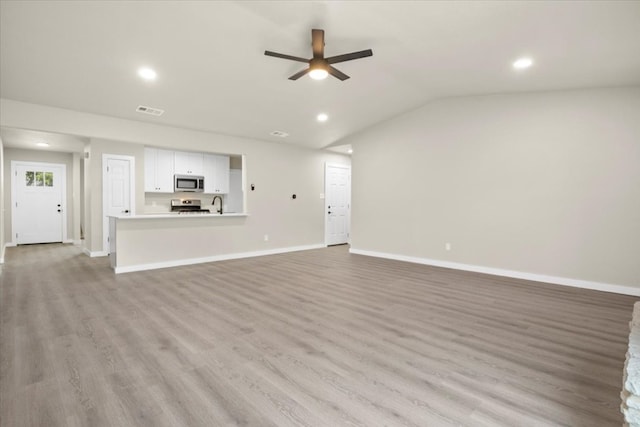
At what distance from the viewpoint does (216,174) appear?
25.6 feet

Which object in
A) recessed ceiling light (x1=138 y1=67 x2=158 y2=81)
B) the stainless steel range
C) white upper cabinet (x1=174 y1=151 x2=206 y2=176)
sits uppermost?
recessed ceiling light (x1=138 y1=67 x2=158 y2=81)

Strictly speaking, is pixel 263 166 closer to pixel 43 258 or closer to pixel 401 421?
pixel 43 258

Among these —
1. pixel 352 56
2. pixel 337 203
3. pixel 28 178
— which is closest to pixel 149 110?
pixel 352 56

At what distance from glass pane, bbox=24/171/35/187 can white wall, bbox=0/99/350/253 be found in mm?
2656

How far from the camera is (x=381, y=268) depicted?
568 centimetres

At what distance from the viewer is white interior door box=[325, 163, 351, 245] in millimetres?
8414

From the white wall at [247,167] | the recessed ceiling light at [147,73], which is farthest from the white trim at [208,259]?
the recessed ceiling light at [147,73]

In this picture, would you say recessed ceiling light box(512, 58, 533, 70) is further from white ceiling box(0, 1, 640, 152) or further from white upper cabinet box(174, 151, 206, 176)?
white upper cabinet box(174, 151, 206, 176)

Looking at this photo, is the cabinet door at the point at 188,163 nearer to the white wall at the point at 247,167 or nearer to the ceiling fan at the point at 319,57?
the white wall at the point at 247,167

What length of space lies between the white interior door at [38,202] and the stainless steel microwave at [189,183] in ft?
13.6

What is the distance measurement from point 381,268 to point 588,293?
2898mm

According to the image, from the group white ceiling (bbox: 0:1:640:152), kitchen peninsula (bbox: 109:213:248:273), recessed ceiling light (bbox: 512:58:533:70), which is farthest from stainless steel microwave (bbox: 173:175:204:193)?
recessed ceiling light (bbox: 512:58:533:70)

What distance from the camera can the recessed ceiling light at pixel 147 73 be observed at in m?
4.00

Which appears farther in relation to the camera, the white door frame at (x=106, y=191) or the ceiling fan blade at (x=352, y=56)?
the white door frame at (x=106, y=191)
